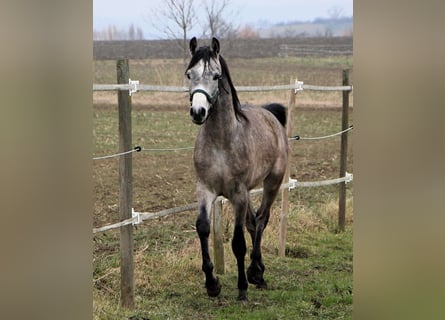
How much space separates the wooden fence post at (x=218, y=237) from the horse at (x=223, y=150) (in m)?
0.25

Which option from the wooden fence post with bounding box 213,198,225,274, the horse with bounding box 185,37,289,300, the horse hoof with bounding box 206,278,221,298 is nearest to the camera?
the horse with bounding box 185,37,289,300

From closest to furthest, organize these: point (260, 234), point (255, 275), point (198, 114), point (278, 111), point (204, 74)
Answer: point (198, 114)
point (204, 74)
point (255, 275)
point (260, 234)
point (278, 111)

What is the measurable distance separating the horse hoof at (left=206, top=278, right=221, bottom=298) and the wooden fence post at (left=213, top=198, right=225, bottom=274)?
17.3 inches

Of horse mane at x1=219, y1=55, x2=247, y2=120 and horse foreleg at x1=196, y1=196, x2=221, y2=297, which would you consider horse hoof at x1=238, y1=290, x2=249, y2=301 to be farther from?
horse mane at x1=219, y1=55, x2=247, y2=120

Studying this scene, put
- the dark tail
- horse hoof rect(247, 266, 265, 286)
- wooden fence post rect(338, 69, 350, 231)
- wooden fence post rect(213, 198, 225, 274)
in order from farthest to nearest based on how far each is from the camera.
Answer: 1. wooden fence post rect(338, 69, 350, 231)
2. the dark tail
3. wooden fence post rect(213, 198, 225, 274)
4. horse hoof rect(247, 266, 265, 286)

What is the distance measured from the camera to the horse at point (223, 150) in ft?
8.13

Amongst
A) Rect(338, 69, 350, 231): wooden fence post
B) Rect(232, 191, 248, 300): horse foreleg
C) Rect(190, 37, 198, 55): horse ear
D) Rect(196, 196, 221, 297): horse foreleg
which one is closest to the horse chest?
Rect(196, 196, 221, 297): horse foreleg

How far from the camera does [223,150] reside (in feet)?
9.02

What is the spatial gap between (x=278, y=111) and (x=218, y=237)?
31.6 inches

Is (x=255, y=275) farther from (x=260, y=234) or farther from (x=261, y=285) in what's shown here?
(x=260, y=234)

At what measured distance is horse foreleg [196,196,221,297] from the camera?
2732 millimetres

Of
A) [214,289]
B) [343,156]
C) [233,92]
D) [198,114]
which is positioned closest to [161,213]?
[214,289]
